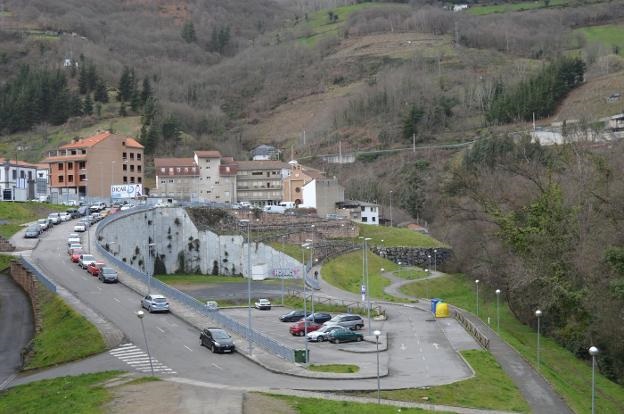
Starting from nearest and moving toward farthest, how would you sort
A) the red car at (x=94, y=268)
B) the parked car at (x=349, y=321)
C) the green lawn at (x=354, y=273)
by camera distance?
1. the parked car at (x=349, y=321)
2. the red car at (x=94, y=268)
3. the green lawn at (x=354, y=273)

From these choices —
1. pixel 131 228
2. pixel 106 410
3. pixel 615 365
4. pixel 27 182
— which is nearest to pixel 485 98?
pixel 27 182

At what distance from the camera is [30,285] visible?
62.2 m

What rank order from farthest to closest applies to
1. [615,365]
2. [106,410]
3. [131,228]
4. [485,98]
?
[485,98] → [131,228] → [615,365] → [106,410]

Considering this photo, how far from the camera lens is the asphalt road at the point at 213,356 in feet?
126

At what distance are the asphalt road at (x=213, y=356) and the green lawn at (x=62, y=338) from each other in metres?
1.61

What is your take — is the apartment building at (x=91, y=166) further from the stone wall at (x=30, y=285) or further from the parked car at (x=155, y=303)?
the parked car at (x=155, y=303)

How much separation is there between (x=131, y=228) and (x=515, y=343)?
1864 inches

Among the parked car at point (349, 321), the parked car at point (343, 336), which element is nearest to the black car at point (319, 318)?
the parked car at point (349, 321)

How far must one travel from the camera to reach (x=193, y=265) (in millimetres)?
97688

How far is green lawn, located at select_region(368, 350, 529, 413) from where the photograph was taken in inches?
1412

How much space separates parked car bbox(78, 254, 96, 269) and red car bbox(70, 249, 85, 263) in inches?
24.9

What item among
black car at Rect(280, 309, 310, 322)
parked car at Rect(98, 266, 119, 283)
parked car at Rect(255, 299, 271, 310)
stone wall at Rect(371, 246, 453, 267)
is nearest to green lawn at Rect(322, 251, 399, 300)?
stone wall at Rect(371, 246, 453, 267)

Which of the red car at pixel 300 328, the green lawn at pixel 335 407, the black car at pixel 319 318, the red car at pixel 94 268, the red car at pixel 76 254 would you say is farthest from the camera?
the red car at pixel 76 254

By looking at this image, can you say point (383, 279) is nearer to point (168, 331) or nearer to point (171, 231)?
point (171, 231)
